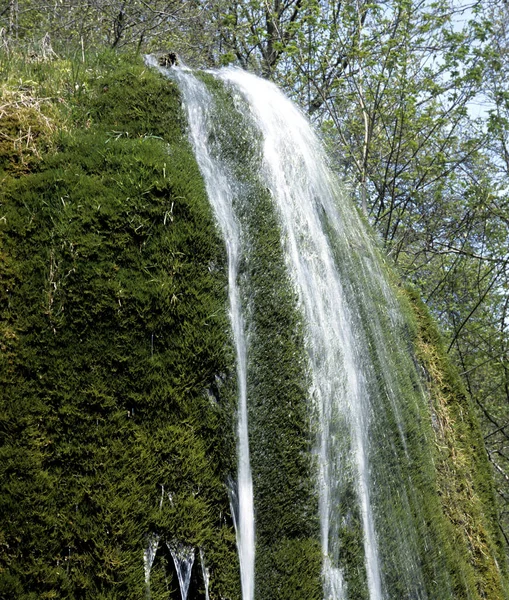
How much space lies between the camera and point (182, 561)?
111 inches

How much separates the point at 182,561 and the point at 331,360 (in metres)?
1.36

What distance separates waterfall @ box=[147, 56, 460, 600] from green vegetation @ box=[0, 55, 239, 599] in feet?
0.66

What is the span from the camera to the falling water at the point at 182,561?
2.79 m

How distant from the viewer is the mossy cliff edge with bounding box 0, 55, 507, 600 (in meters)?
2.72

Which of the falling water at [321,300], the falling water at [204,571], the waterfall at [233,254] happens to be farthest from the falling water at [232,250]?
the falling water at [321,300]

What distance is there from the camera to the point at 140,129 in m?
3.79

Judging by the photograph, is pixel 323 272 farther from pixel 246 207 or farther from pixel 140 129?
pixel 140 129

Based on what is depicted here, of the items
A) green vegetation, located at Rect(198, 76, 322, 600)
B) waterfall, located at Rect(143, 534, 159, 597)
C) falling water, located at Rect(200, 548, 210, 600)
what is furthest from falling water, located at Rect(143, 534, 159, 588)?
green vegetation, located at Rect(198, 76, 322, 600)

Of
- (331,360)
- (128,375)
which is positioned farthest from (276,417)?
(128,375)

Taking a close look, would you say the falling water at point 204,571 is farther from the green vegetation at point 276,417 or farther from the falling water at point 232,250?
the green vegetation at point 276,417

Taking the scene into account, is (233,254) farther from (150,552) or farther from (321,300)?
(150,552)

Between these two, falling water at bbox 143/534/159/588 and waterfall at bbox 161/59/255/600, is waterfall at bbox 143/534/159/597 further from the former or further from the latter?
waterfall at bbox 161/59/255/600

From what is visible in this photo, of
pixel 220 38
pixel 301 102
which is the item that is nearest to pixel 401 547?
pixel 301 102

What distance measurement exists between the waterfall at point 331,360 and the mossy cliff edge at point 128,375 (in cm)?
7
